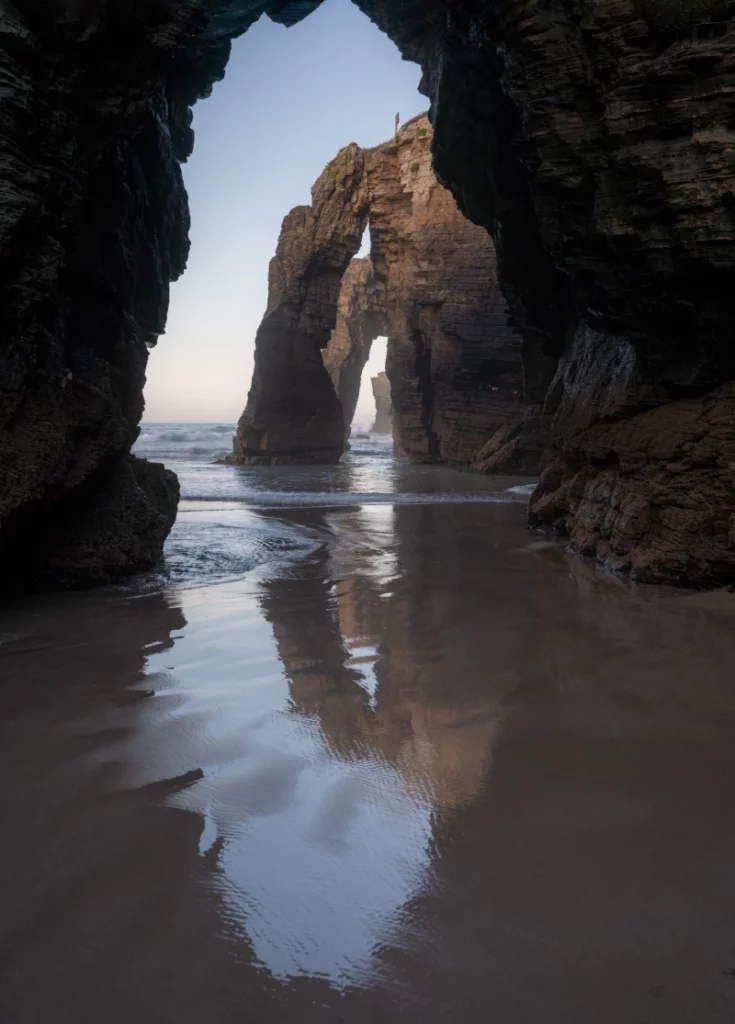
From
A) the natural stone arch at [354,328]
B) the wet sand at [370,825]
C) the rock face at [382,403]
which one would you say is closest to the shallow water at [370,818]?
the wet sand at [370,825]

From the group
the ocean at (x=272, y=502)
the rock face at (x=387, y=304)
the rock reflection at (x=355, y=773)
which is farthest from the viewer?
the rock face at (x=387, y=304)

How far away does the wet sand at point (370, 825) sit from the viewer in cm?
165

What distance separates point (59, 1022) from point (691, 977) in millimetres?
1397

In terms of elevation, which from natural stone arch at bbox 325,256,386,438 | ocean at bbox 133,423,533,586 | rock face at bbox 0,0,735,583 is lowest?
ocean at bbox 133,423,533,586

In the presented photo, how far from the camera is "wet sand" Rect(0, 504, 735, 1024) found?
1.65 m

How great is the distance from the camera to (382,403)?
291 ft

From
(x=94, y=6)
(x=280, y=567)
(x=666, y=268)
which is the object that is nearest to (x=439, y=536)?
(x=280, y=567)

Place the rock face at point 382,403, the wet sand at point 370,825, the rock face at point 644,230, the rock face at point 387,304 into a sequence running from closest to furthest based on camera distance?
the wet sand at point 370,825 → the rock face at point 644,230 → the rock face at point 387,304 → the rock face at point 382,403

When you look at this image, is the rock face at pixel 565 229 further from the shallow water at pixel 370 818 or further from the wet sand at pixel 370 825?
the wet sand at pixel 370 825

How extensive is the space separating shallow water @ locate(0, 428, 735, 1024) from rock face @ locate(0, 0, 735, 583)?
1.50m

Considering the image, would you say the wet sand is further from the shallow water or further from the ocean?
the ocean

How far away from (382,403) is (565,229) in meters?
82.6

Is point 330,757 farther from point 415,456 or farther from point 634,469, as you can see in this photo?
point 415,456

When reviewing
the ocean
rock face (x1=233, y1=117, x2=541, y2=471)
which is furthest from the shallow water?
rock face (x1=233, y1=117, x2=541, y2=471)
